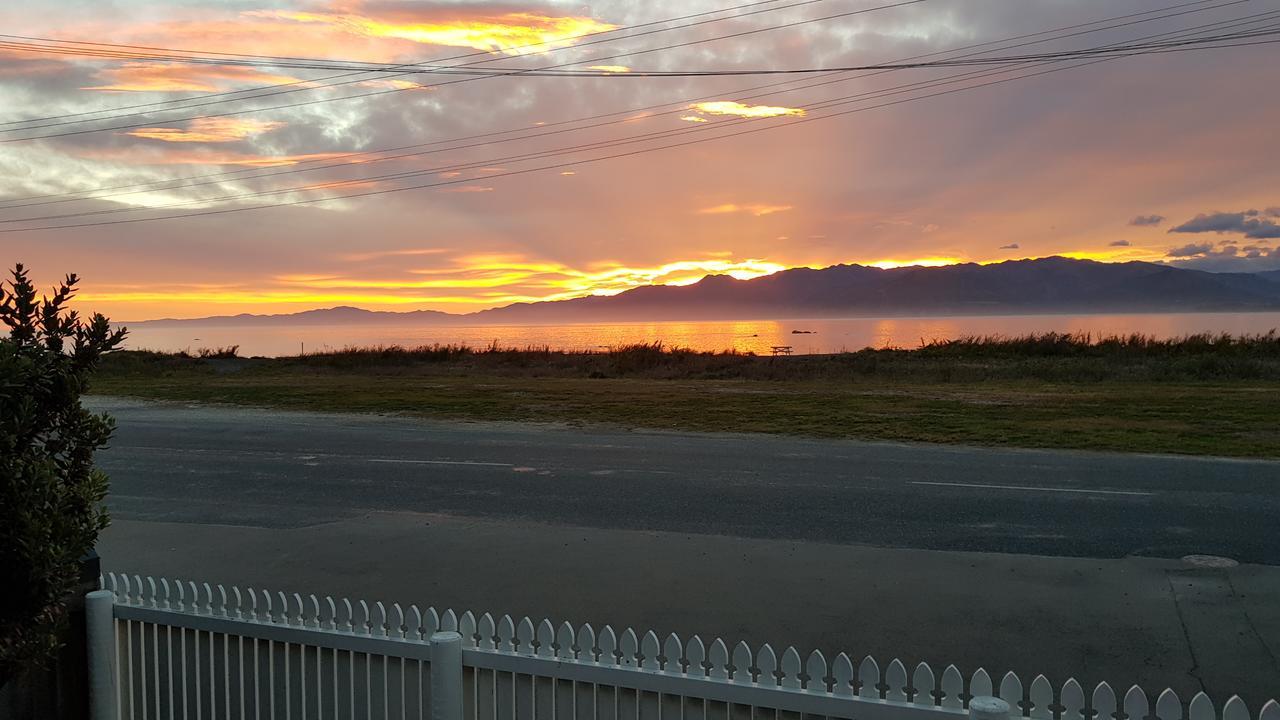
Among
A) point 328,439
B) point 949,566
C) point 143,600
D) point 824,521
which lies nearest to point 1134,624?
point 949,566

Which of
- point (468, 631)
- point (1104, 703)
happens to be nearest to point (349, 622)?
point (468, 631)

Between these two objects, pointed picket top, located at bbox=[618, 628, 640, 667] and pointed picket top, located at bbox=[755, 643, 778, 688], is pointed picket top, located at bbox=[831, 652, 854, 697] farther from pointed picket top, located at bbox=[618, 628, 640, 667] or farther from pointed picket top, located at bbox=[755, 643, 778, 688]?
pointed picket top, located at bbox=[618, 628, 640, 667]

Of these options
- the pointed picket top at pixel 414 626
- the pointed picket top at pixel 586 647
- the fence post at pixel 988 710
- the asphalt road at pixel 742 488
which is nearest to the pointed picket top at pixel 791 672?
the fence post at pixel 988 710

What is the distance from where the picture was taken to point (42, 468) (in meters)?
3.64

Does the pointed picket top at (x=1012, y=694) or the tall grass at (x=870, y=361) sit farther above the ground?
the tall grass at (x=870, y=361)

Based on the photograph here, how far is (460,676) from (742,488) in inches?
338

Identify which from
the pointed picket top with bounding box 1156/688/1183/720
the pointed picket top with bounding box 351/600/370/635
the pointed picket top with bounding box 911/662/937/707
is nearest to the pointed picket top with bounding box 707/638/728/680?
the pointed picket top with bounding box 911/662/937/707

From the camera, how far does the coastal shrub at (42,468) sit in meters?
3.64

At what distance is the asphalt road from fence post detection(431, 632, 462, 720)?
601 cm

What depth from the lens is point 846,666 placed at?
330cm

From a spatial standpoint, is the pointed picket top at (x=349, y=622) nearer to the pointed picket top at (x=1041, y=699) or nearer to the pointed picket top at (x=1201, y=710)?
the pointed picket top at (x=1041, y=699)

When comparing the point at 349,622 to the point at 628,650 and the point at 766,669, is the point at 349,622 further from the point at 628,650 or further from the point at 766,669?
the point at 766,669

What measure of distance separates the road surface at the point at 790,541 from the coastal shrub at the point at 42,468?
3.46 metres

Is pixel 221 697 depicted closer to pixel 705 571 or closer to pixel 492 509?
pixel 705 571
